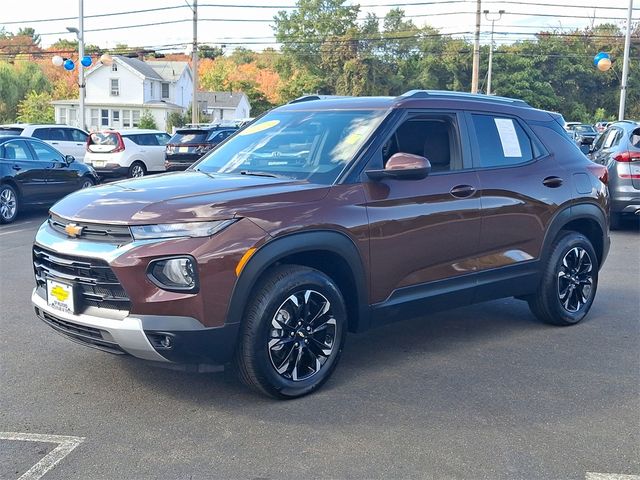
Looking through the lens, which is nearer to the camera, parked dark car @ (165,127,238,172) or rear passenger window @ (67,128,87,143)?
parked dark car @ (165,127,238,172)

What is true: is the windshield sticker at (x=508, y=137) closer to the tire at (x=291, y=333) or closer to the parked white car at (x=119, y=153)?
the tire at (x=291, y=333)

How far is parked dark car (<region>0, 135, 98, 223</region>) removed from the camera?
41.8 feet

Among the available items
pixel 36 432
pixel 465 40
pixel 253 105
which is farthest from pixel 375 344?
pixel 253 105

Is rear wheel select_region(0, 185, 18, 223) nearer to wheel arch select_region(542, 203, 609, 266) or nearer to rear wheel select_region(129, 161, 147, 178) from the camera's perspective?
rear wheel select_region(129, 161, 147, 178)

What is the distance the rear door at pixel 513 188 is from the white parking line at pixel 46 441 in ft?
10.2

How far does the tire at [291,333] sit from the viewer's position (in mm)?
4203

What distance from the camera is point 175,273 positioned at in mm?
3984

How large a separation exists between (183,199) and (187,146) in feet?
59.6

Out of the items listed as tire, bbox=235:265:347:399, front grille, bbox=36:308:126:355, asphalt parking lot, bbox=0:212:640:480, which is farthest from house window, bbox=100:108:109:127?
tire, bbox=235:265:347:399

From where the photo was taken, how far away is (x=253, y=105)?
76.4m

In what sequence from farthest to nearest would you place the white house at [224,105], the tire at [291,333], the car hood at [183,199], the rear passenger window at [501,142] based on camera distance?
the white house at [224,105] < the rear passenger window at [501,142] < the tire at [291,333] < the car hood at [183,199]

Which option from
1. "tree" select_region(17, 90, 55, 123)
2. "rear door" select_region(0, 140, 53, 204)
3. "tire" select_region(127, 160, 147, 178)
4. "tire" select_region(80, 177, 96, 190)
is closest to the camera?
"rear door" select_region(0, 140, 53, 204)

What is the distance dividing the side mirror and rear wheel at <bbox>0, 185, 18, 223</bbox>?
385 inches

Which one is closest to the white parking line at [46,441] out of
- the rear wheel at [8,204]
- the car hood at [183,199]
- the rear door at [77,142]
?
the car hood at [183,199]
